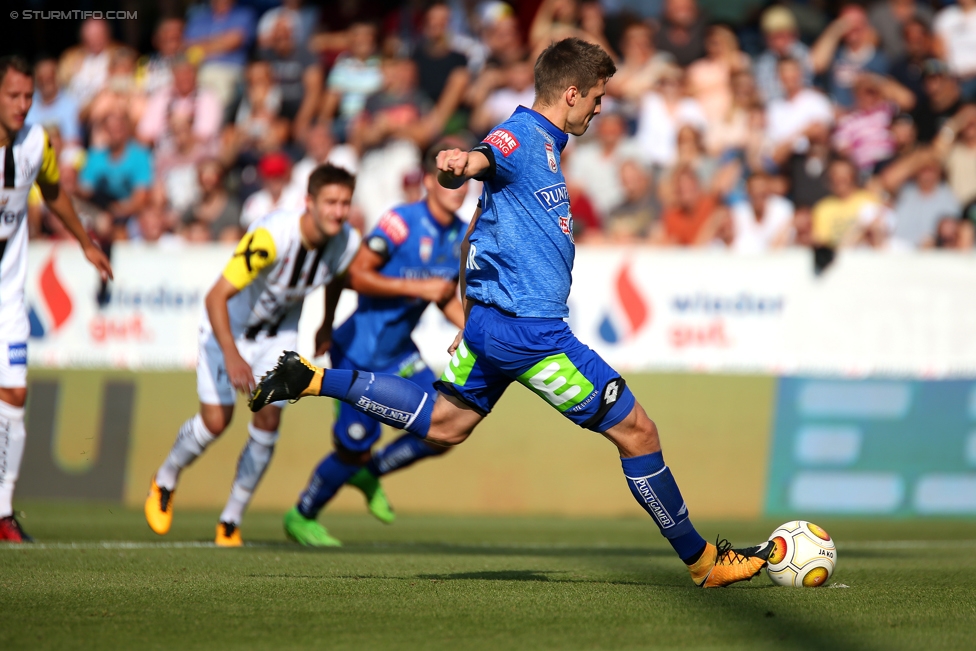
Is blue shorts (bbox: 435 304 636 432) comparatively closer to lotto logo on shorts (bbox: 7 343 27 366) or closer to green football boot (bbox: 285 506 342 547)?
green football boot (bbox: 285 506 342 547)

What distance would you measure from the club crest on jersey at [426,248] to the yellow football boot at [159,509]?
7.60 feet

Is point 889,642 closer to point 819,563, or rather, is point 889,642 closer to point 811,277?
point 819,563

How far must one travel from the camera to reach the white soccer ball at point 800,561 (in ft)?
17.0

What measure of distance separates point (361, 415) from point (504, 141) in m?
3.40

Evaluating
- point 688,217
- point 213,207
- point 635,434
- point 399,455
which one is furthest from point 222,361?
point 688,217

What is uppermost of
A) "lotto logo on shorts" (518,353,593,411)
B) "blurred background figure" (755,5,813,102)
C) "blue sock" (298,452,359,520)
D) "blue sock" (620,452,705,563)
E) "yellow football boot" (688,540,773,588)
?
"blurred background figure" (755,5,813,102)

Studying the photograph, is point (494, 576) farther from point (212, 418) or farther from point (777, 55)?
point (777, 55)

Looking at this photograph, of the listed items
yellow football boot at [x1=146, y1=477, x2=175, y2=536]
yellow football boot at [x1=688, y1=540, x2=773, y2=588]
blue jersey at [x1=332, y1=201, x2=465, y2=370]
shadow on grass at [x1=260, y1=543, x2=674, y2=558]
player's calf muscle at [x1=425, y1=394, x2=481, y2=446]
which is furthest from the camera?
blue jersey at [x1=332, y1=201, x2=465, y2=370]

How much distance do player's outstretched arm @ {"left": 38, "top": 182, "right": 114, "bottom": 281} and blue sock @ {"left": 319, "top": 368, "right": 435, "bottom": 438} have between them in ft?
8.70

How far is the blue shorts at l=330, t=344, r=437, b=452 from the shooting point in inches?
303

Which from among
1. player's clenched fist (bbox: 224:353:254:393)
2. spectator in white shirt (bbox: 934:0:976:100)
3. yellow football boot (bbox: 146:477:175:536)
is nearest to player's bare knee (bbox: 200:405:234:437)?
yellow football boot (bbox: 146:477:175:536)

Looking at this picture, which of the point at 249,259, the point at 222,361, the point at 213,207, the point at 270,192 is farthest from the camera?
the point at 213,207

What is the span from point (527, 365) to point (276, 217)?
2.72 m

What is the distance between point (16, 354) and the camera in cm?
692
